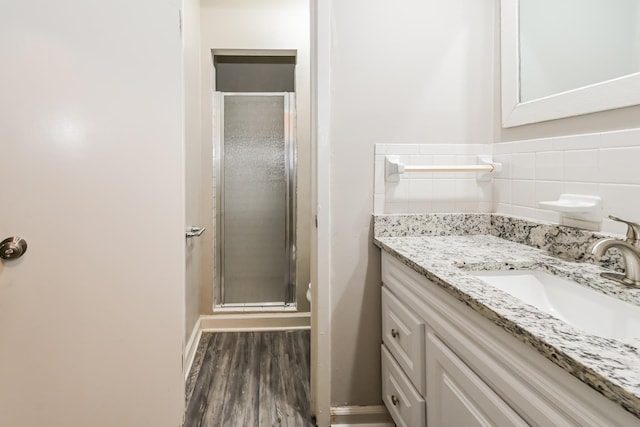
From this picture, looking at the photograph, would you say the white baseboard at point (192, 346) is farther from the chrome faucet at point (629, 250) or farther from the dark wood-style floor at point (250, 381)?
the chrome faucet at point (629, 250)

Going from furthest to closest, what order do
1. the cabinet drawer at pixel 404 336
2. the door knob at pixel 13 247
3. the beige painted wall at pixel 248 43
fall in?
the beige painted wall at pixel 248 43 < the door knob at pixel 13 247 < the cabinet drawer at pixel 404 336

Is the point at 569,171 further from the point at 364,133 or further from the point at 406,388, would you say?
the point at 406,388

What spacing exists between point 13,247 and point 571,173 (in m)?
1.87

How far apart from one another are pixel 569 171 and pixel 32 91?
71.8 inches

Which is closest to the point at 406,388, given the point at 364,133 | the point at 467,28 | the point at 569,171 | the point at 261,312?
the point at 569,171

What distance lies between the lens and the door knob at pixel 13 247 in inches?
49.5

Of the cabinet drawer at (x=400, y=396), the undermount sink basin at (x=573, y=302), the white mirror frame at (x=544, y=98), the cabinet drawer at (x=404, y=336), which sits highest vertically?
the white mirror frame at (x=544, y=98)

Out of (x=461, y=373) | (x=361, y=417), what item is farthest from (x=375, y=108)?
(x=361, y=417)

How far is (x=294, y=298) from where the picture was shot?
2959 mm

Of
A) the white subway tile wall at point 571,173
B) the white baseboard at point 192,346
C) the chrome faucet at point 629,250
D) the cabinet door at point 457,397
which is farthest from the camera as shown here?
the white baseboard at point 192,346

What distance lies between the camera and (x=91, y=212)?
135cm

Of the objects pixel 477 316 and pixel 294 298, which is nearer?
pixel 477 316

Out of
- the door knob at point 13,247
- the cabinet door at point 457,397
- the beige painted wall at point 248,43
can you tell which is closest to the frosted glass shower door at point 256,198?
the beige painted wall at point 248,43

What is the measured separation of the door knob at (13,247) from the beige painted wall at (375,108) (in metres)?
1.13
